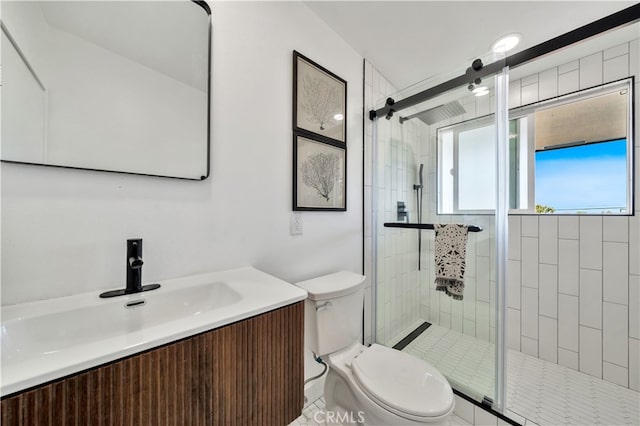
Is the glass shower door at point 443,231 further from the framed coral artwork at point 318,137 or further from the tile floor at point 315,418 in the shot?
the framed coral artwork at point 318,137

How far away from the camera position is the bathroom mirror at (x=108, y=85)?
665mm

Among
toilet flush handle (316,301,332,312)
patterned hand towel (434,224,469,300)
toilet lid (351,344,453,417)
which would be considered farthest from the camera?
patterned hand towel (434,224,469,300)

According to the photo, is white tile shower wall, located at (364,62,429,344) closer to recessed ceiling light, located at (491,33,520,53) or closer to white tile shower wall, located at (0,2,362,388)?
white tile shower wall, located at (0,2,362,388)

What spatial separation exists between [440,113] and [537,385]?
76.5 inches

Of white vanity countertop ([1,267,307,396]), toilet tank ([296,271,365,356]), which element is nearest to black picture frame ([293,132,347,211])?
toilet tank ([296,271,365,356])

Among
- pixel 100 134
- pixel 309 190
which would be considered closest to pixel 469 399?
pixel 309 190

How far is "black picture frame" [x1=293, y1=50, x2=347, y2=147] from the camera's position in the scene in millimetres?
1332

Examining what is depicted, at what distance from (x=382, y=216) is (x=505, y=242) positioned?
79 cm

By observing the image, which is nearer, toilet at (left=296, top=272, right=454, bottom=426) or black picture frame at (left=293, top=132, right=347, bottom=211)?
toilet at (left=296, top=272, right=454, bottom=426)

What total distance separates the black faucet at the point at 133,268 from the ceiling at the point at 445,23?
158 cm

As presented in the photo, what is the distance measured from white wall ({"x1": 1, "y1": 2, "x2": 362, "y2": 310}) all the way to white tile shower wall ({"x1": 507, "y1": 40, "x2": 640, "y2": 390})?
1.50 metres

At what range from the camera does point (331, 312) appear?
4.01ft

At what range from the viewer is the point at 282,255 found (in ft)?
4.10

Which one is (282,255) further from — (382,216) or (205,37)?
(205,37)
